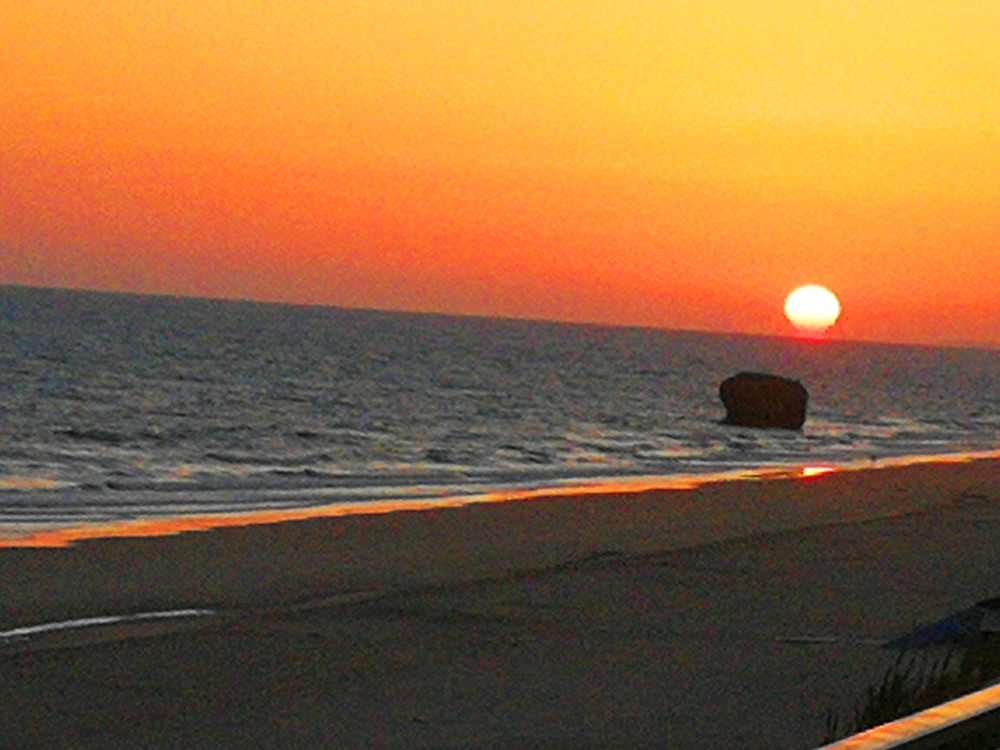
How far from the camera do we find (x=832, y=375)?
16738 cm

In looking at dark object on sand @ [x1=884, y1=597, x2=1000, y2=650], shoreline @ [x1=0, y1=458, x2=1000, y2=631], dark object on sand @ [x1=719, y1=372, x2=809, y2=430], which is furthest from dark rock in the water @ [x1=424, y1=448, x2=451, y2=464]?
dark object on sand @ [x1=884, y1=597, x2=1000, y2=650]

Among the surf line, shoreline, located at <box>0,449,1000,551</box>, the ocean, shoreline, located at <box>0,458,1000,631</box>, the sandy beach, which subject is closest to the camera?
the sandy beach

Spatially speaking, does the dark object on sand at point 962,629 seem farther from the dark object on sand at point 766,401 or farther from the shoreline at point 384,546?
the dark object on sand at point 766,401

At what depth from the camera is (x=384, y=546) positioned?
20.7 metres

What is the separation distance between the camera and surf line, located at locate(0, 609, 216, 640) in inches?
507

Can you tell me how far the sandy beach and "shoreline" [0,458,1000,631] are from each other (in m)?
0.07

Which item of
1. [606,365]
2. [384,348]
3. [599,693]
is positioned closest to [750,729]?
[599,693]

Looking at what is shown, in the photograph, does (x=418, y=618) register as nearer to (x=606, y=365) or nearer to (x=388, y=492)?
(x=388, y=492)

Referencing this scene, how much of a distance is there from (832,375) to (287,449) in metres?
128

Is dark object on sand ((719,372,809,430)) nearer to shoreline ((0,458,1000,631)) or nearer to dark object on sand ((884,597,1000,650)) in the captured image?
shoreline ((0,458,1000,631))

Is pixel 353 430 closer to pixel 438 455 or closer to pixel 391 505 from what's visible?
pixel 438 455

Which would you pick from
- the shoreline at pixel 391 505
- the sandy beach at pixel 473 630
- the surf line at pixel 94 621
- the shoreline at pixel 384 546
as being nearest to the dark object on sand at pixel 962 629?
the sandy beach at pixel 473 630

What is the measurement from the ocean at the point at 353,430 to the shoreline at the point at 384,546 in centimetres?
277

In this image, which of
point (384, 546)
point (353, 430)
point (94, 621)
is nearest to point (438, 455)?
point (353, 430)
